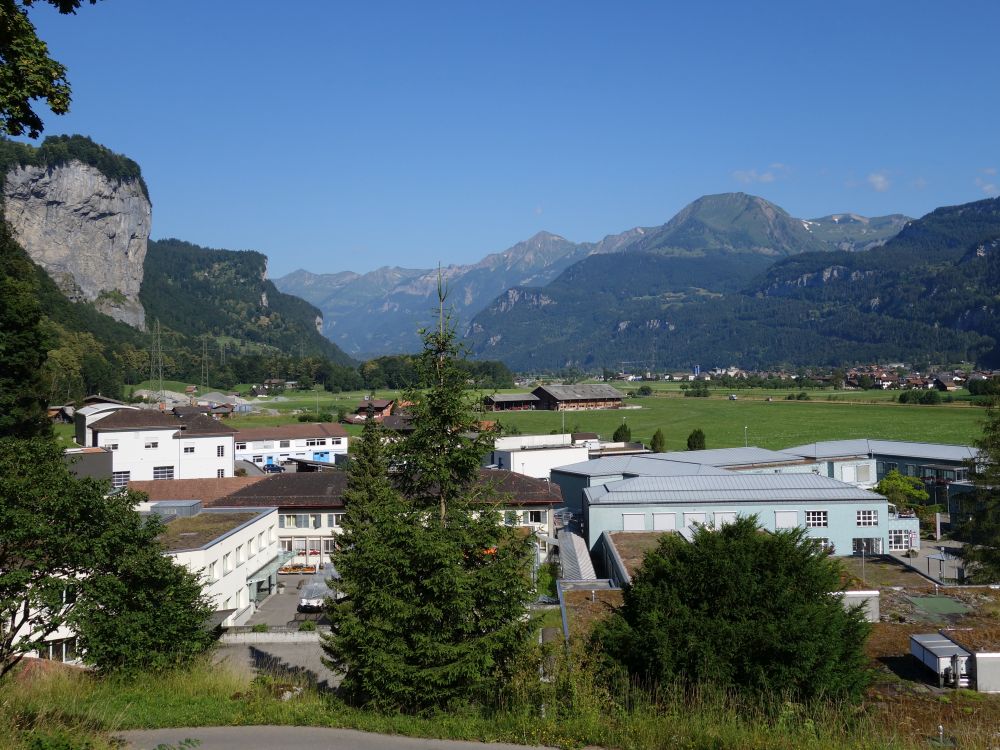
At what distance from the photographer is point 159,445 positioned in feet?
134

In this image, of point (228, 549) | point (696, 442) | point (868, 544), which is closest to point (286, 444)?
point (696, 442)

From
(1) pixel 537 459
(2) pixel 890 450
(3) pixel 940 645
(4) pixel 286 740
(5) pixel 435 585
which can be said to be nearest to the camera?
(4) pixel 286 740

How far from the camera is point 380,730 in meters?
7.84

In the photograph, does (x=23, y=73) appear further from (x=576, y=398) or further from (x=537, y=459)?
(x=576, y=398)

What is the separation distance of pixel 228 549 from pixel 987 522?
21332 mm

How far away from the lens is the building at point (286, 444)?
184 ft

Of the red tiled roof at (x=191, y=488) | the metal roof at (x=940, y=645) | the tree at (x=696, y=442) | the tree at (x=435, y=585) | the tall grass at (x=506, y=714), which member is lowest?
the tree at (x=696, y=442)

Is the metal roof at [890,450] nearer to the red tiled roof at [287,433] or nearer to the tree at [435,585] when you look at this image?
the red tiled roof at [287,433]

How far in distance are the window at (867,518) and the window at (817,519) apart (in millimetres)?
1183

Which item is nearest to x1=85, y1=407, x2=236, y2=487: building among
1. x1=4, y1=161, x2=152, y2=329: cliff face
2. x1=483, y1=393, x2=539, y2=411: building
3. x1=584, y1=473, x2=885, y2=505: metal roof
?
x1=584, y1=473, x2=885, y2=505: metal roof

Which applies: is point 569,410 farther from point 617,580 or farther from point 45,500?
point 45,500

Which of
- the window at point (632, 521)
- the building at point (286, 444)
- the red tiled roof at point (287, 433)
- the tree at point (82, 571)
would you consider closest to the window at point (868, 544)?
the window at point (632, 521)

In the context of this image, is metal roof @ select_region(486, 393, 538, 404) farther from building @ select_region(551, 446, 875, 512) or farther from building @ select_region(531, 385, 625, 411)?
building @ select_region(551, 446, 875, 512)

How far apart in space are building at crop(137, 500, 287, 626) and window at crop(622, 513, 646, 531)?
11.7 meters
